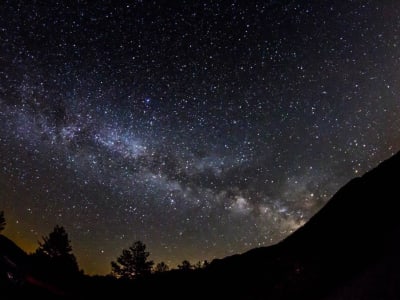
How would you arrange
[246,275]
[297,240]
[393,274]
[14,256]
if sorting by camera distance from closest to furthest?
1. [393,274]
2. [14,256]
3. [297,240]
4. [246,275]

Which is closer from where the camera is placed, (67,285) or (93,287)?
(67,285)

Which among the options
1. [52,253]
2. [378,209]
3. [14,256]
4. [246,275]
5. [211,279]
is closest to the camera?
[378,209]

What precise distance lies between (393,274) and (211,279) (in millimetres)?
6114

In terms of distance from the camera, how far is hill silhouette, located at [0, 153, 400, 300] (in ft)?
20.3

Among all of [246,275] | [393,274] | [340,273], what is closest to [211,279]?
[246,275]

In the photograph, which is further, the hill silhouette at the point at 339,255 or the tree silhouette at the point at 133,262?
the tree silhouette at the point at 133,262

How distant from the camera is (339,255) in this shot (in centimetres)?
722

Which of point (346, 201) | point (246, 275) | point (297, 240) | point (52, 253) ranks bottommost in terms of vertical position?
point (246, 275)

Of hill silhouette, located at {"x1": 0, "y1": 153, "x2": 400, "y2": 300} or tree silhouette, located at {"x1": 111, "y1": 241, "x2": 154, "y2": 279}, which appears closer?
hill silhouette, located at {"x1": 0, "y1": 153, "x2": 400, "y2": 300}

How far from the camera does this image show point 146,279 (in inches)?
519

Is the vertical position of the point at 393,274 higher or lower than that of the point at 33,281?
lower

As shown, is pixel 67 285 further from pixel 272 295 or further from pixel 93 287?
pixel 272 295

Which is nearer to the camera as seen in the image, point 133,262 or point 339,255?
point 339,255

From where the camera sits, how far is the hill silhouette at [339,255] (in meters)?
6.18
